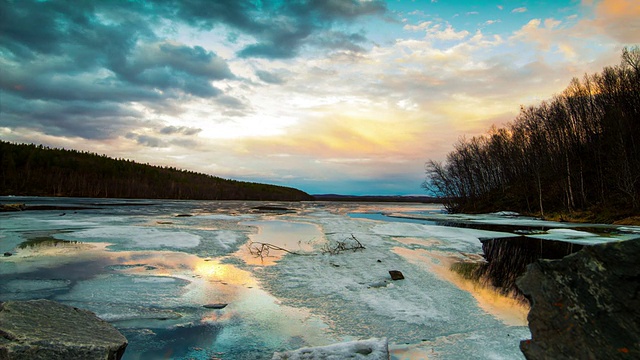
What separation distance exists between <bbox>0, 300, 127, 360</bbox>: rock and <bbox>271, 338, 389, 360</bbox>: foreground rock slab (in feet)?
6.99

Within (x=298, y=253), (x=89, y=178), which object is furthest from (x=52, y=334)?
(x=89, y=178)

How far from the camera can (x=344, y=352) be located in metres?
4.35

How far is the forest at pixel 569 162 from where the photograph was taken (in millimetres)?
31562

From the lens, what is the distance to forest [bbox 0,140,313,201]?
95.6 m

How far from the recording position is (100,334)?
4.32 m

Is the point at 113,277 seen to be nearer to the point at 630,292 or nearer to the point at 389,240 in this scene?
the point at 630,292

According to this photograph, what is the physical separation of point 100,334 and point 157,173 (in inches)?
5953

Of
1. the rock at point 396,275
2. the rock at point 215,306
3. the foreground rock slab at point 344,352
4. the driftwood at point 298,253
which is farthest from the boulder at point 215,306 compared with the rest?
the driftwood at point 298,253

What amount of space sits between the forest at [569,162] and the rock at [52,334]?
121ft

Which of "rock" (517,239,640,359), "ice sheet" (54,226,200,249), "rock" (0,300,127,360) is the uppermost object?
"rock" (517,239,640,359)

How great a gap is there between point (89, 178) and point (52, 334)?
131 metres

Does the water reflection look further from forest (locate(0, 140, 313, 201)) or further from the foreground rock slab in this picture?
forest (locate(0, 140, 313, 201))

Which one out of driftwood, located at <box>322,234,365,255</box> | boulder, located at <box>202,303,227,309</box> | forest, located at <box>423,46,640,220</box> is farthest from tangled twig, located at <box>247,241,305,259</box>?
forest, located at <box>423,46,640,220</box>

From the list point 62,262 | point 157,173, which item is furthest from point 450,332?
point 157,173
